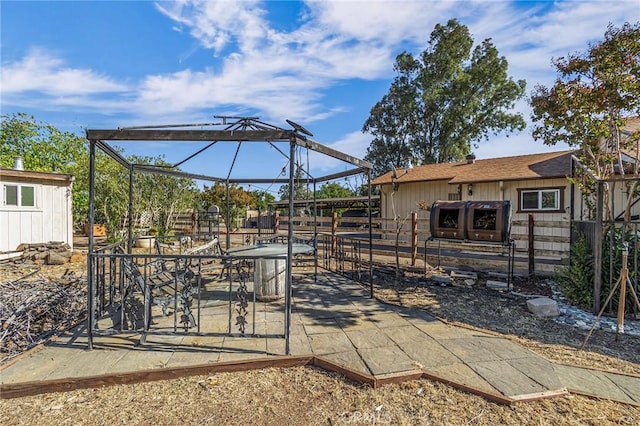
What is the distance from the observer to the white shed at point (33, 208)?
28.4ft

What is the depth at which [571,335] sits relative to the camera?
3654mm

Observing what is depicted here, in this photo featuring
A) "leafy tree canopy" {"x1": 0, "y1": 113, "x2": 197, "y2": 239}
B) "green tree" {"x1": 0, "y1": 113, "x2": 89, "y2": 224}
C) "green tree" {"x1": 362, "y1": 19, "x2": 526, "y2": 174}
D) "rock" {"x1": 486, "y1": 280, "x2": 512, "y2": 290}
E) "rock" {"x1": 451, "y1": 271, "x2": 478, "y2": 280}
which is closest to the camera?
"rock" {"x1": 486, "y1": 280, "x2": 512, "y2": 290}

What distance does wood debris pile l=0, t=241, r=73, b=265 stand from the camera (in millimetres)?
8602

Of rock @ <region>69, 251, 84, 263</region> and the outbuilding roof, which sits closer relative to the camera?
rock @ <region>69, 251, 84, 263</region>

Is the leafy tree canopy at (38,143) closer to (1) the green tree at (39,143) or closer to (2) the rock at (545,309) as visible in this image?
(1) the green tree at (39,143)

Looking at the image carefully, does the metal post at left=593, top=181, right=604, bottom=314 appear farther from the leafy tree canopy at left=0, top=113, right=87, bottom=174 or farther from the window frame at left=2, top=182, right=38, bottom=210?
the leafy tree canopy at left=0, top=113, right=87, bottom=174

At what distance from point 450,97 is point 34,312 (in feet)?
66.3

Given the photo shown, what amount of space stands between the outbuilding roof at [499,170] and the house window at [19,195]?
11484 millimetres

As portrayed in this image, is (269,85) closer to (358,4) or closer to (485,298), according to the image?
(358,4)

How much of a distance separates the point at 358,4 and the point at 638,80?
454 centimetres

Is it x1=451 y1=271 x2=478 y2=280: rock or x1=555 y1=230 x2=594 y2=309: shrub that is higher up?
x1=555 y1=230 x2=594 y2=309: shrub

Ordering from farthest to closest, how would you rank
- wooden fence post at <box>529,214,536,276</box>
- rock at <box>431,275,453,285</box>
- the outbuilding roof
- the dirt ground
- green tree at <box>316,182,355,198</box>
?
green tree at <box>316,182,355,198</box> → the outbuilding roof → wooden fence post at <box>529,214,536,276</box> → rock at <box>431,275,453,285</box> → the dirt ground

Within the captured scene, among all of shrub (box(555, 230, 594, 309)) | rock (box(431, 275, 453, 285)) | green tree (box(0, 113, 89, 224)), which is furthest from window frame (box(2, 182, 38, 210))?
shrub (box(555, 230, 594, 309))

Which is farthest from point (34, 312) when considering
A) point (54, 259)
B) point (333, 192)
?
point (333, 192)
